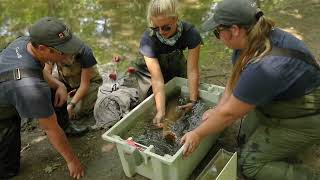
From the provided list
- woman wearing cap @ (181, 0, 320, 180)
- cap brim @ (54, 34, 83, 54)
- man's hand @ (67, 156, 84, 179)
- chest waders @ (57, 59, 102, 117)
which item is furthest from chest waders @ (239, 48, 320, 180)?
chest waders @ (57, 59, 102, 117)

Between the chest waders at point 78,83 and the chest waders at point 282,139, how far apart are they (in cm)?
176

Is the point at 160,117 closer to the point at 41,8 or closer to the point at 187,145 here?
the point at 187,145

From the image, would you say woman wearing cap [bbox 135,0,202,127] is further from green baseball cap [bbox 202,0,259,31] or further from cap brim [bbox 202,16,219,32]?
green baseball cap [bbox 202,0,259,31]

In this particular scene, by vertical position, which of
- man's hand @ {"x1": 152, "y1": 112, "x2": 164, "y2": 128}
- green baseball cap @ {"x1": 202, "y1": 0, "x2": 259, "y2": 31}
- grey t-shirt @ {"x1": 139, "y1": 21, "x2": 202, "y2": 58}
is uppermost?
green baseball cap @ {"x1": 202, "y1": 0, "x2": 259, "y2": 31}

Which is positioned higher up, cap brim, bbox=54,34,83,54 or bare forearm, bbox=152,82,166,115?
cap brim, bbox=54,34,83,54

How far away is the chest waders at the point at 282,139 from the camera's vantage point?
245 cm

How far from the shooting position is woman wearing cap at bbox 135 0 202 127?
301 cm

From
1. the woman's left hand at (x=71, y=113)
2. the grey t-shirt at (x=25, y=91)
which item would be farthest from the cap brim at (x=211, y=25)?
the woman's left hand at (x=71, y=113)

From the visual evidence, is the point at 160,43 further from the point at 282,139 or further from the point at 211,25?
the point at 282,139

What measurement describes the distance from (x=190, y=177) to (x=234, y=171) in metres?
0.45

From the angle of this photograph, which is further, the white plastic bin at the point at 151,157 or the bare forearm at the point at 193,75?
the bare forearm at the point at 193,75

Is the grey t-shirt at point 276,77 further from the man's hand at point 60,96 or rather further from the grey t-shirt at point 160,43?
the man's hand at point 60,96

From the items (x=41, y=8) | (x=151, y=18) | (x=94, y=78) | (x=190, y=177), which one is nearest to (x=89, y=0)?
(x=41, y=8)

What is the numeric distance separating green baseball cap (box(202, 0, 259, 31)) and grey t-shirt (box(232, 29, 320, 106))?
0.77 ft
